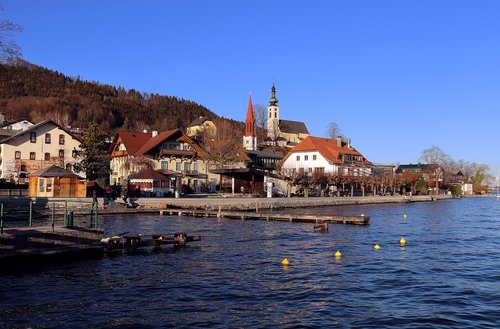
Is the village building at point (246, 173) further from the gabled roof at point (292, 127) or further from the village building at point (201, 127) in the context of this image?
the gabled roof at point (292, 127)

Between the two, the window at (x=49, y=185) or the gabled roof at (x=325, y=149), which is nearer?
the window at (x=49, y=185)

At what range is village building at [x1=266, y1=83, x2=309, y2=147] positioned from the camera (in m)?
164

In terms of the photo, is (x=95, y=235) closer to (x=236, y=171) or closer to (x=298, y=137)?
Answer: (x=236, y=171)

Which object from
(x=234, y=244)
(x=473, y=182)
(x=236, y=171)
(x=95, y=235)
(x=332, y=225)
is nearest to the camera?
(x=95, y=235)

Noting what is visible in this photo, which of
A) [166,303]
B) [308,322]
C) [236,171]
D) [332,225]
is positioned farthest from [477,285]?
[236,171]

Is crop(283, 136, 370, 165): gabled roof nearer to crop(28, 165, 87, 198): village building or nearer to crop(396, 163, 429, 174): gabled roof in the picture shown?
crop(396, 163, 429, 174): gabled roof

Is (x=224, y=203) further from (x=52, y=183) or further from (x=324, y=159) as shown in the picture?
(x=324, y=159)

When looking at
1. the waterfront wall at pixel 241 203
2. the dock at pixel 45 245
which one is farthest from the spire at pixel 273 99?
the dock at pixel 45 245

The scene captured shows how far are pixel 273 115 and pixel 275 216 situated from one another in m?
128

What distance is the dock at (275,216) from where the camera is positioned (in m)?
40.3

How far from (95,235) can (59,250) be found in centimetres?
229

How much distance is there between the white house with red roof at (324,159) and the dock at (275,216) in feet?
164

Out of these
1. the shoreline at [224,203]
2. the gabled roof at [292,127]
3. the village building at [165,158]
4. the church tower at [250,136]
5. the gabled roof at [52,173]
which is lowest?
the shoreline at [224,203]

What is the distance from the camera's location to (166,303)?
580 inches
